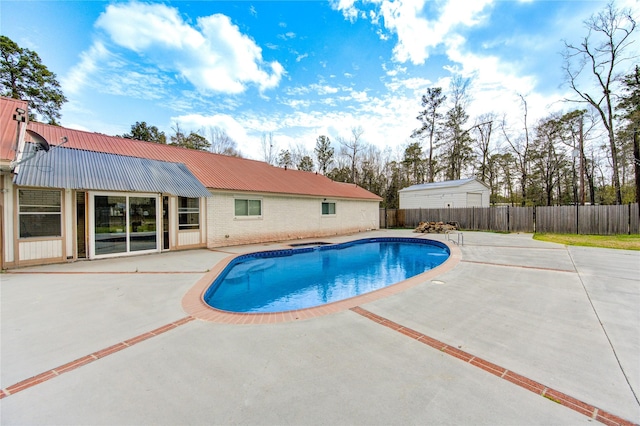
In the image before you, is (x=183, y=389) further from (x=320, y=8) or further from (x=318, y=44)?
(x=318, y=44)

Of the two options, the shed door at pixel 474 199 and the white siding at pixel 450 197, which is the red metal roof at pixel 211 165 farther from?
the shed door at pixel 474 199

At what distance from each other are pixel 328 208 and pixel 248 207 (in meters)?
6.25

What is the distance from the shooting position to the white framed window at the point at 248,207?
1255 centimetres

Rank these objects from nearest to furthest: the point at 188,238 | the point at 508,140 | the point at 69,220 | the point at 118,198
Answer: the point at 69,220
the point at 118,198
the point at 188,238
the point at 508,140

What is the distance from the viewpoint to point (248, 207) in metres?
13.0

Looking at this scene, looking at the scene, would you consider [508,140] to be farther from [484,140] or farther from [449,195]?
[449,195]

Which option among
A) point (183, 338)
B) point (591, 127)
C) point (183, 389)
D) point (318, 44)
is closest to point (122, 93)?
point (318, 44)

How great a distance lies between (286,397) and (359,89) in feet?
71.7

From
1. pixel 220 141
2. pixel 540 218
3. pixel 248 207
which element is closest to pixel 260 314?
pixel 248 207

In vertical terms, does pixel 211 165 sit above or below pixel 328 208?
above

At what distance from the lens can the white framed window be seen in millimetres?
12547

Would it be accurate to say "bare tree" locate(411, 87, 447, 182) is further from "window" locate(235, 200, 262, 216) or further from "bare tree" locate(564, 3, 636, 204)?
"window" locate(235, 200, 262, 216)

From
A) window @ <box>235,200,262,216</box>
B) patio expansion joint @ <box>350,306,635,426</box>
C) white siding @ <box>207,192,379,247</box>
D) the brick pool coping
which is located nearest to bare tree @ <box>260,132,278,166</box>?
white siding @ <box>207,192,379,247</box>

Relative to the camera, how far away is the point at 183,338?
3354 millimetres
